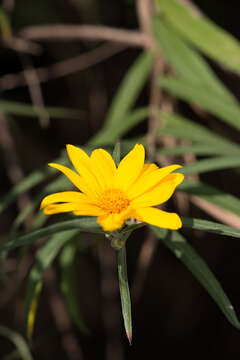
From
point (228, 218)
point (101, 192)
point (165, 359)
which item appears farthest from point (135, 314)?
point (101, 192)

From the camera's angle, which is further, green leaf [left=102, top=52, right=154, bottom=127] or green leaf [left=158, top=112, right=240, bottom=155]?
green leaf [left=102, top=52, right=154, bottom=127]

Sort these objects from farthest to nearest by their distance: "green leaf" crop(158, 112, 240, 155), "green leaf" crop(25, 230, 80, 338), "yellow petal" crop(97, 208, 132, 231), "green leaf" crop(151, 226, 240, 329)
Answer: "green leaf" crop(158, 112, 240, 155) < "green leaf" crop(25, 230, 80, 338) < "green leaf" crop(151, 226, 240, 329) < "yellow petal" crop(97, 208, 132, 231)

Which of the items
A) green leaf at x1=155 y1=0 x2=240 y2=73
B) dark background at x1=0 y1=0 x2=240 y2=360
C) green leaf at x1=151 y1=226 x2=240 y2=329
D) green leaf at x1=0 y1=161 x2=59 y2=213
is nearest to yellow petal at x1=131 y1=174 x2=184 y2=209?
green leaf at x1=151 y1=226 x2=240 y2=329

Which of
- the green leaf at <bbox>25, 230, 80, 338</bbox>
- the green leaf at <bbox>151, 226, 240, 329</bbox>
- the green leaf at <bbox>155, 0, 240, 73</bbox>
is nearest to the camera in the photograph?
the green leaf at <bbox>151, 226, 240, 329</bbox>

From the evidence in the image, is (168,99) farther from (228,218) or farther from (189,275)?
(189,275)

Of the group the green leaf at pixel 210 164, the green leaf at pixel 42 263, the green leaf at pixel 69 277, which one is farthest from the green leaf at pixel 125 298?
the green leaf at pixel 69 277

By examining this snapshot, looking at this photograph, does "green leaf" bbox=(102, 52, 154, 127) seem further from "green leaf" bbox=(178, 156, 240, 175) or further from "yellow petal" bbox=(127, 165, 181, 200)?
"yellow petal" bbox=(127, 165, 181, 200)

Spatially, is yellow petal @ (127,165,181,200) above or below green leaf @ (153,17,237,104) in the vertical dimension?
below

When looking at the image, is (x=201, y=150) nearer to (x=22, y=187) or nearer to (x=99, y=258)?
(x=22, y=187)
